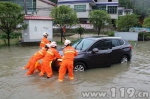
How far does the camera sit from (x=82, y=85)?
7.71m

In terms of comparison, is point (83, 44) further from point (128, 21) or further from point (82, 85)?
point (128, 21)

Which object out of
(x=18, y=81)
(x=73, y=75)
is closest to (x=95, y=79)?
(x=73, y=75)

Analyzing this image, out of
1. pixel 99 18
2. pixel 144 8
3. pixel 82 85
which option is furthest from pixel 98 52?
pixel 144 8

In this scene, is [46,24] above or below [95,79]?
above

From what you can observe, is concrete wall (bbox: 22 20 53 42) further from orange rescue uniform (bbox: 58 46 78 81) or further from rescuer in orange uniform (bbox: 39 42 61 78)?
orange rescue uniform (bbox: 58 46 78 81)

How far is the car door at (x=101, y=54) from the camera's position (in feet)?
31.4

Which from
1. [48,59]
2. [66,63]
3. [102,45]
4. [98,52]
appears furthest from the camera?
[102,45]

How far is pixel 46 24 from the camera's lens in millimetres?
20516

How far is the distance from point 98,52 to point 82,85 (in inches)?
96.2

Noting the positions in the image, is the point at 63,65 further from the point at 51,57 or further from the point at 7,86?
the point at 7,86

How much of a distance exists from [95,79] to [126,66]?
3.00 m

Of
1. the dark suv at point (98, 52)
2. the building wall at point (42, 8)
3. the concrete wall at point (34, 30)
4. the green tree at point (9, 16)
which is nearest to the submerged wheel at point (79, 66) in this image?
the dark suv at point (98, 52)

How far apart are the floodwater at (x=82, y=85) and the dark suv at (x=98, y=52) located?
343 mm

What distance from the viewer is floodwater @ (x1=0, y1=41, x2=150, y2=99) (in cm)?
670
